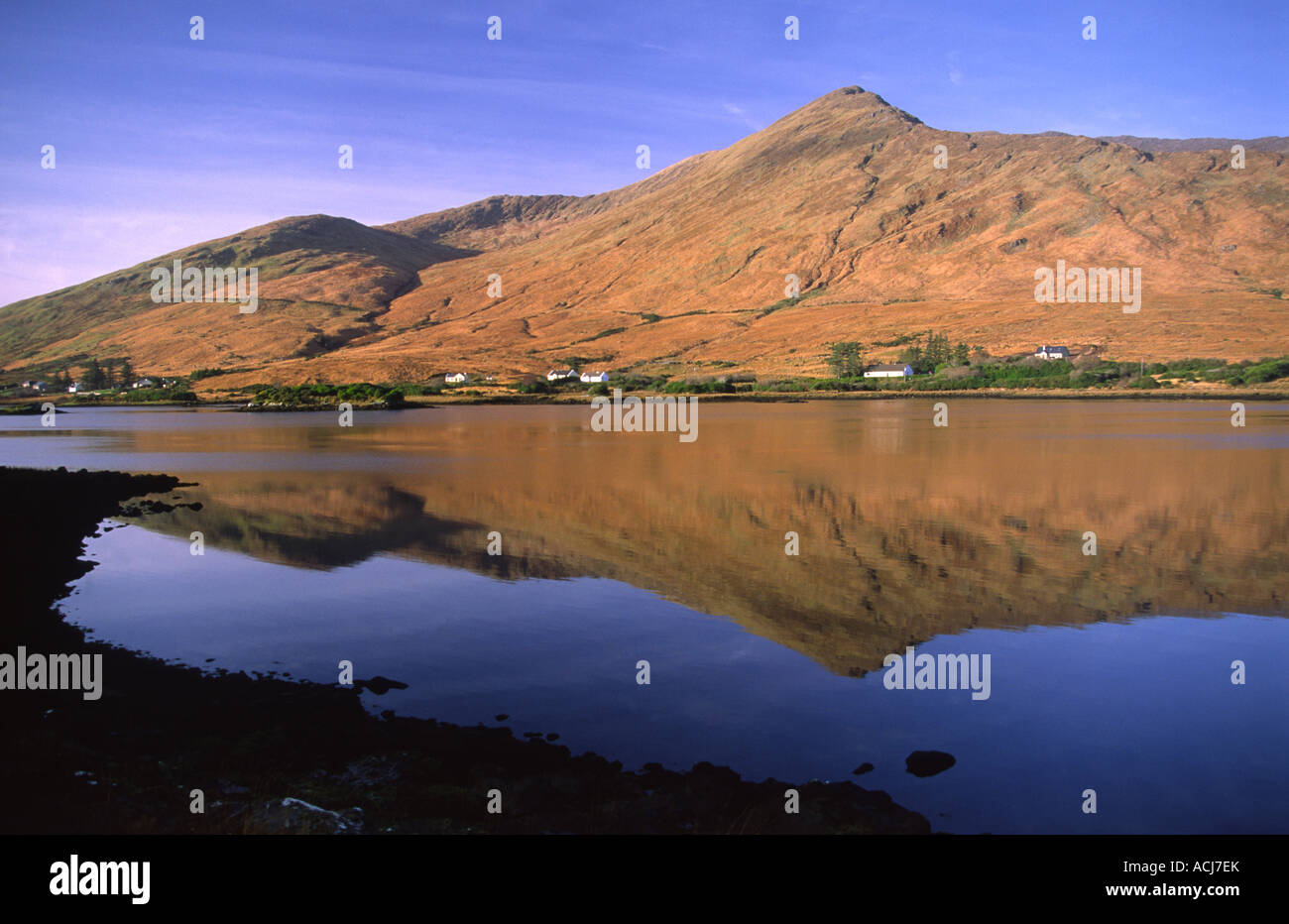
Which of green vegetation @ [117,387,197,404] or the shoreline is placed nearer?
Answer: the shoreline

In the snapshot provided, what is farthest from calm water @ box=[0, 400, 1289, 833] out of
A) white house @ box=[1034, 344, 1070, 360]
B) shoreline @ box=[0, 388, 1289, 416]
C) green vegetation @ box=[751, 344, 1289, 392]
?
white house @ box=[1034, 344, 1070, 360]

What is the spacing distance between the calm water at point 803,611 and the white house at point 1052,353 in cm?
7881

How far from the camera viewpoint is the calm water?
818cm

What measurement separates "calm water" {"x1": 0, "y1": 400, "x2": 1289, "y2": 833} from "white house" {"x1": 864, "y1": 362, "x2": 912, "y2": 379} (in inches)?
2978

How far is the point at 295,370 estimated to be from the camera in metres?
129

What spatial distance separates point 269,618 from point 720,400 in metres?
80.4

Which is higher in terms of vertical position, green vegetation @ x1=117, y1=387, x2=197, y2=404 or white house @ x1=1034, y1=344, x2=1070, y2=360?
white house @ x1=1034, y1=344, x2=1070, y2=360

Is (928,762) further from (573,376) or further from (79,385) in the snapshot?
(79,385)

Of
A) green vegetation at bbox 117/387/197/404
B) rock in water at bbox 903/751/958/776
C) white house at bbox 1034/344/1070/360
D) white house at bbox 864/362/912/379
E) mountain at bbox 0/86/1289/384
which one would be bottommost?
rock in water at bbox 903/751/958/776

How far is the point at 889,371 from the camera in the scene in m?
108

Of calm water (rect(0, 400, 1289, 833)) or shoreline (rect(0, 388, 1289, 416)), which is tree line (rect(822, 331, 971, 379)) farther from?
calm water (rect(0, 400, 1289, 833))

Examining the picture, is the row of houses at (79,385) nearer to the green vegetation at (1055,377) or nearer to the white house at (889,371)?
the green vegetation at (1055,377)

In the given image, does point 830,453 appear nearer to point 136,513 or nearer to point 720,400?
point 136,513
